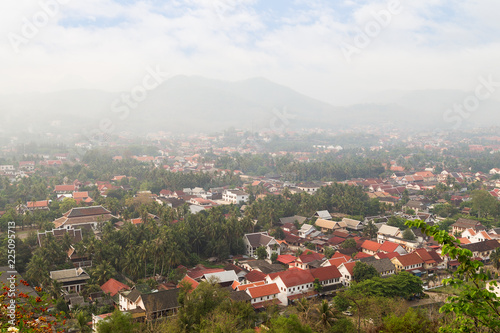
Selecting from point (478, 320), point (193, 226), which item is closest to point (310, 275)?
point (193, 226)

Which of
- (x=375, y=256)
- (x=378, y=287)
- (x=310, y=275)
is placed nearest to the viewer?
(x=378, y=287)

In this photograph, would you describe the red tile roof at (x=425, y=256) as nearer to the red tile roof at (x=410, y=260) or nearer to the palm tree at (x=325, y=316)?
the red tile roof at (x=410, y=260)

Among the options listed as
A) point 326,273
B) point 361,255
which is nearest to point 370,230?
point 361,255

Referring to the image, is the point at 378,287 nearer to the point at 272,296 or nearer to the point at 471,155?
the point at 272,296

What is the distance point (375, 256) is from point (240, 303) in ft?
40.0

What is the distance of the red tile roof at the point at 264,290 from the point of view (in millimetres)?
18578

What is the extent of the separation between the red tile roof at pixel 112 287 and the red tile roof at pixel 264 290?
6144 millimetres

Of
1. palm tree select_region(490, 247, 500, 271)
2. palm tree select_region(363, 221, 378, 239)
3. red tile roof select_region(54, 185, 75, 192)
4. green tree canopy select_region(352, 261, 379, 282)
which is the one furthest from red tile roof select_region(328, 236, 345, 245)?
red tile roof select_region(54, 185, 75, 192)

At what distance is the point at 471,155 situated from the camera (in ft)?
299

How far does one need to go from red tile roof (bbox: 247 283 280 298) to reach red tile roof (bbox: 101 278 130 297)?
6.14 metres

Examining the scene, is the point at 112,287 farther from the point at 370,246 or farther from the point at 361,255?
the point at 370,246

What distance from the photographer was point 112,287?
19.5 metres

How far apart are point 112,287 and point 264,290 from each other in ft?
24.5

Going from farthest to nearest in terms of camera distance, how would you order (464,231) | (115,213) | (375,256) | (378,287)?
(115,213) < (464,231) < (375,256) < (378,287)
